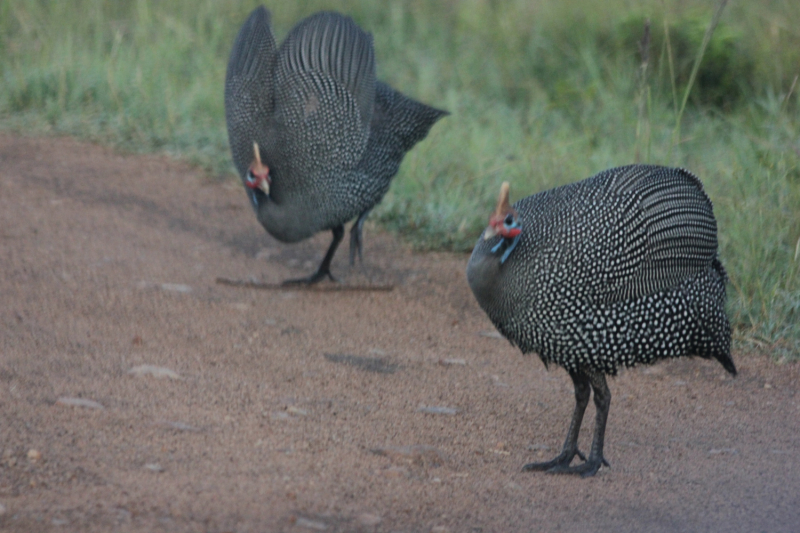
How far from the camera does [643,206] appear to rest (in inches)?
144

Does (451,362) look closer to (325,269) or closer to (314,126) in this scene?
(325,269)

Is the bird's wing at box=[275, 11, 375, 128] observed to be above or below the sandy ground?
above

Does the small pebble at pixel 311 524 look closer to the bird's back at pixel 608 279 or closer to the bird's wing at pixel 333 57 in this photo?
the bird's back at pixel 608 279

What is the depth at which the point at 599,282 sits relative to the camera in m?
3.49

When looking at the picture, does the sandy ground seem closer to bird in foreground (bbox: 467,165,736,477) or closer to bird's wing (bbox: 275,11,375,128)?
bird in foreground (bbox: 467,165,736,477)

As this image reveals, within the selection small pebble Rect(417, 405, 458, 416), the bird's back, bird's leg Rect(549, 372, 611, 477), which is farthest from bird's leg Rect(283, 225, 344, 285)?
bird's leg Rect(549, 372, 611, 477)

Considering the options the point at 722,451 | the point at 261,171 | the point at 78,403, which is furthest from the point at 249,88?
the point at 722,451

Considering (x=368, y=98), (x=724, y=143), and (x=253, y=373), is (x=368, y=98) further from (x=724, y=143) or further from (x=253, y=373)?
(x=724, y=143)

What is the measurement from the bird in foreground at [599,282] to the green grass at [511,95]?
139 centimetres

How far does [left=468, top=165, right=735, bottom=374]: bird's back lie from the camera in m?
3.45

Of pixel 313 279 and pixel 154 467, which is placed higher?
pixel 154 467

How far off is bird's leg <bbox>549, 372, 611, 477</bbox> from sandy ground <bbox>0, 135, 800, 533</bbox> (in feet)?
0.15

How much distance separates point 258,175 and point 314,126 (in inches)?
16.0

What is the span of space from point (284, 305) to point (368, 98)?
4.03ft
